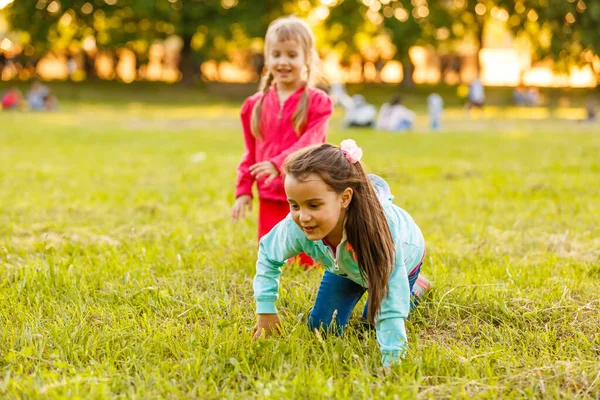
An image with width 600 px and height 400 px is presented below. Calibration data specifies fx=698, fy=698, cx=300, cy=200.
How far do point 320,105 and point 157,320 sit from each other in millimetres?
1703

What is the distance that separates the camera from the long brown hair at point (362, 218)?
271 cm

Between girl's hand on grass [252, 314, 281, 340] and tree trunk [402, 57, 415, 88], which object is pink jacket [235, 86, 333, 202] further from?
tree trunk [402, 57, 415, 88]

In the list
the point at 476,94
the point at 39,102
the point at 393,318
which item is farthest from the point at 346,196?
→ the point at 39,102

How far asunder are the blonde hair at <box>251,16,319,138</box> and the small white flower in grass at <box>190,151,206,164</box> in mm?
5821

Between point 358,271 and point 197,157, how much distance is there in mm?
7924

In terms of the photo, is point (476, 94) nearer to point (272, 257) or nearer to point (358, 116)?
point (358, 116)

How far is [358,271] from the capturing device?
119 inches

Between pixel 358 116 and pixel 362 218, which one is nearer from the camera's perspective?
pixel 362 218

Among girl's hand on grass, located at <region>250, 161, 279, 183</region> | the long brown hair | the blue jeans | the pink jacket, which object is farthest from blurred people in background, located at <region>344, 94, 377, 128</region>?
the long brown hair

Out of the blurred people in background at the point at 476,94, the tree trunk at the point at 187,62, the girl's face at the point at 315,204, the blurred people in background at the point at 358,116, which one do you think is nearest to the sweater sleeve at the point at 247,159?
the girl's face at the point at 315,204

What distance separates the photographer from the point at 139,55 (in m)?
45.8

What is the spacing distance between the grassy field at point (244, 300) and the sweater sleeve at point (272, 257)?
0.53 ft

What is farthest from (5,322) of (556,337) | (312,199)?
(556,337)

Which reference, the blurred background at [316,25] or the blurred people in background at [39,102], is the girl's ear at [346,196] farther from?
the blurred background at [316,25]
